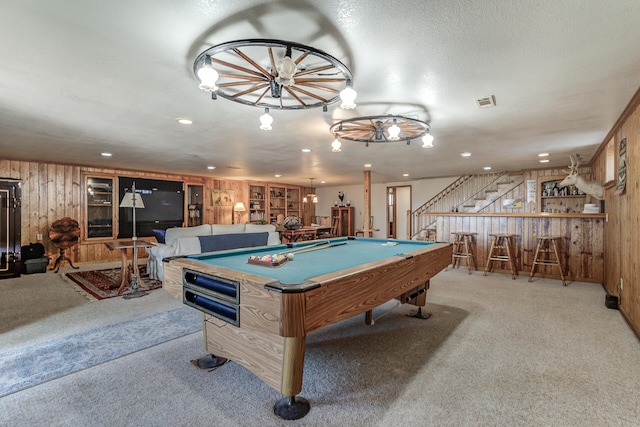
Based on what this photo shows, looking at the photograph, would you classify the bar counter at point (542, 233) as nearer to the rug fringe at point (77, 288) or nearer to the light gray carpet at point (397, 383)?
the light gray carpet at point (397, 383)

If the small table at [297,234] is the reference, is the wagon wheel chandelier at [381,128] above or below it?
above

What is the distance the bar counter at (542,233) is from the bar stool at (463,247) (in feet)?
0.49

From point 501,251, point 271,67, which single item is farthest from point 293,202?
point 271,67

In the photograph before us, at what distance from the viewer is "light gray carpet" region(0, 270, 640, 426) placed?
1.73 meters

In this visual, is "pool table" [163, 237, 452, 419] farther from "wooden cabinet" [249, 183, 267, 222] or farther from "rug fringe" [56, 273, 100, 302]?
"wooden cabinet" [249, 183, 267, 222]

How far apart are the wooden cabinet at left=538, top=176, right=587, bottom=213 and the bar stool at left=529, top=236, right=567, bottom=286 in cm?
243

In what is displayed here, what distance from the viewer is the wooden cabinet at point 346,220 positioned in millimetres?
11625

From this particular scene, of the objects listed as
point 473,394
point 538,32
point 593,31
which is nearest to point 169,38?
point 538,32

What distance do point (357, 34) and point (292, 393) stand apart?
2137 millimetres

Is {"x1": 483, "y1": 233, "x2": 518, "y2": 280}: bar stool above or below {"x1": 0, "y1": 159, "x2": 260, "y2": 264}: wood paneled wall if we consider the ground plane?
below

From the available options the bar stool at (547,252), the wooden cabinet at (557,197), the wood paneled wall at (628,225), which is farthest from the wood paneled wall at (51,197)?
the wooden cabinet at (557,197)

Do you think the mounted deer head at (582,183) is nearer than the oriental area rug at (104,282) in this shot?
No

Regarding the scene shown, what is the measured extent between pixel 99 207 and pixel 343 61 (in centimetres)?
768

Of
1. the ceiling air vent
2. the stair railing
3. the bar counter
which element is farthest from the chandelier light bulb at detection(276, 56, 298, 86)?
the stair railing
